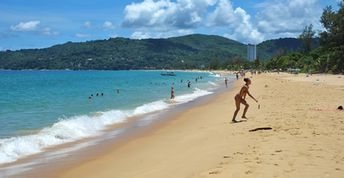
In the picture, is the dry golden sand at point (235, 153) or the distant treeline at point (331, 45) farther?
the distant treeline at point (331, 45)

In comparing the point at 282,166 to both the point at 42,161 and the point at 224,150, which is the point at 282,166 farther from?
the point at 42,161

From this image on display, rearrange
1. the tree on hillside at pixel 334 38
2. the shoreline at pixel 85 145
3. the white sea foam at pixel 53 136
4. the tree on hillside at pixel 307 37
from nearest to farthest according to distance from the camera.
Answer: the shoreline at pixel 85 145 < the white sea foam at pixel 53 136 < the tree on hillside at pixel 334 38 < the tree on hillside at pixel 307 37

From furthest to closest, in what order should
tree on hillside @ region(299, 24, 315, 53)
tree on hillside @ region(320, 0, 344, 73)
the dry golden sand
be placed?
tree on hillside @ region(299, 24, 315, 53) < tree on hillside @ region(320, 0, 344, 73) < the dry golden sand

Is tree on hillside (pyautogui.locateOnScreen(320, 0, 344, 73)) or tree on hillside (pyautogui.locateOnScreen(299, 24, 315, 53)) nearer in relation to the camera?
tree on hillside (pyautogui.locateOnScreen(320, 0, 344, 73))

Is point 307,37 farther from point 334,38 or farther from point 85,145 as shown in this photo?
point 85,145

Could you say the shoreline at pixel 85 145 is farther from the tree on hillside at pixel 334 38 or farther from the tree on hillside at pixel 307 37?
the tree on hillside at pixel 307 37

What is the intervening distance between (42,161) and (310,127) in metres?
8.13

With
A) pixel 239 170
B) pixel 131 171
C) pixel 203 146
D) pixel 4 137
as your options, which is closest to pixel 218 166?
pixel 239 170

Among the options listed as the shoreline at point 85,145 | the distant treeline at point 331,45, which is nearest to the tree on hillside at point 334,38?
the distant treeline at point 331,45

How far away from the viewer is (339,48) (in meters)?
82.1

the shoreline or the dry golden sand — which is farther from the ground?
the dry golden sand

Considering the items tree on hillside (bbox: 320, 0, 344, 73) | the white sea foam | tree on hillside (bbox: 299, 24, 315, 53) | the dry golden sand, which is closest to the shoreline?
the white sea foam

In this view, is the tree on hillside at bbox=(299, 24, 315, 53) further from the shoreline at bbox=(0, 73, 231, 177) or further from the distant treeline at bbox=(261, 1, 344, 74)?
the shoreline at bbox=(0, 73, 231, 177)

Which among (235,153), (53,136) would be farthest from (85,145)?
(235,153)
